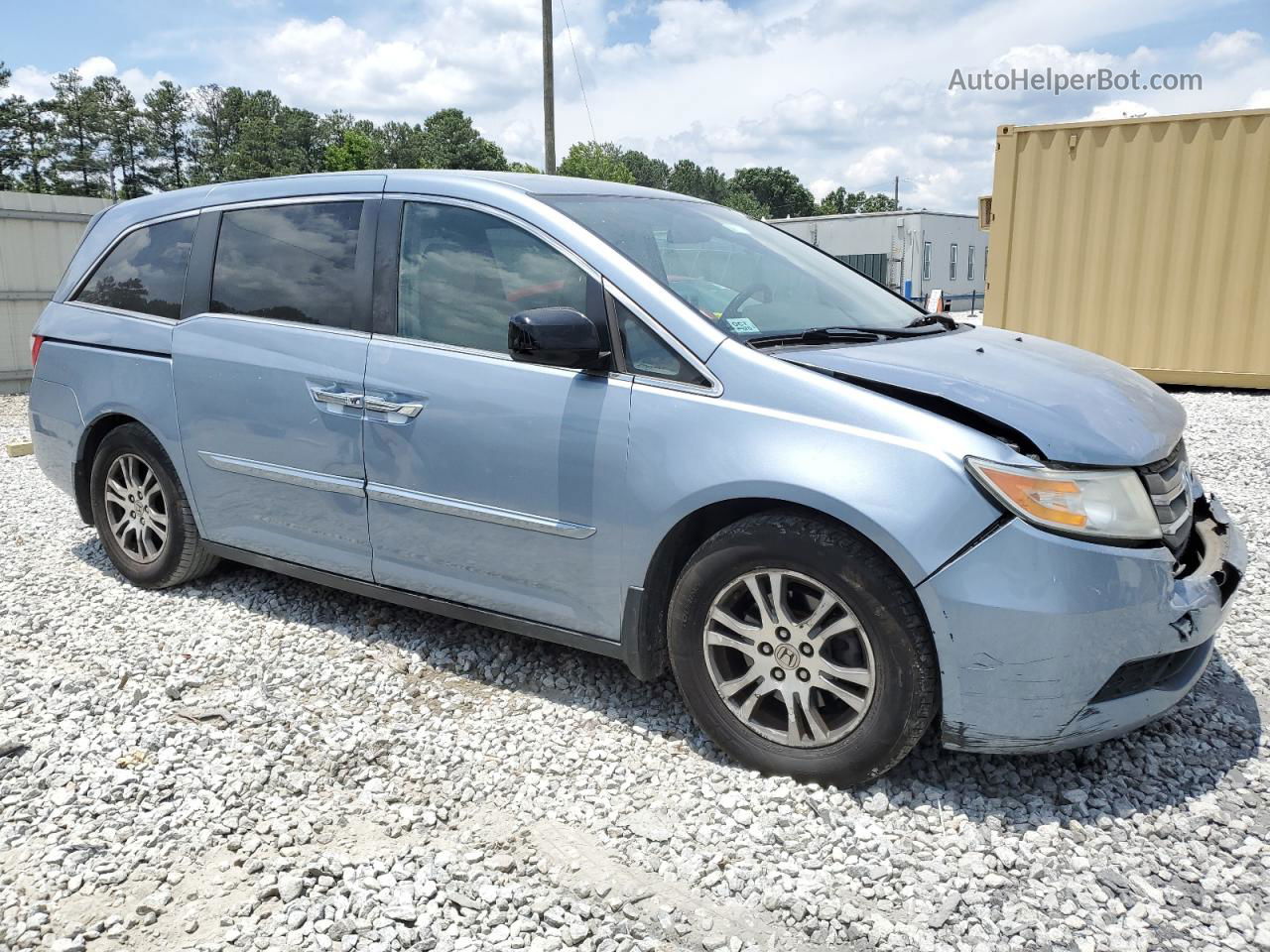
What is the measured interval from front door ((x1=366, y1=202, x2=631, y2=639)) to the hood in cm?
76

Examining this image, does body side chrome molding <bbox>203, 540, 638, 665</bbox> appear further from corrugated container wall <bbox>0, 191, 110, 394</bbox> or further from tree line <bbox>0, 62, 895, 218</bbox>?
tree line <bbox>0, 62, 895, 218</bbox>

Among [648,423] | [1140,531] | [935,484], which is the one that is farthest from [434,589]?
[1140,531]

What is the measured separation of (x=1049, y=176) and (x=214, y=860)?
10.8 meters

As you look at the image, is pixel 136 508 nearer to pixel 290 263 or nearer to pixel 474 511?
pixel 290 263

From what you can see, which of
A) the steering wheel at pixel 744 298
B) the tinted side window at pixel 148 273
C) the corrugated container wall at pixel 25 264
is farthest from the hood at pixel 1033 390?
the corrugated container wall at pixel 25 264

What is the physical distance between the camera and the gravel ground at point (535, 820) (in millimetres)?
2451

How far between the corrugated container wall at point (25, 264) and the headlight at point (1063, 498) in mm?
14664

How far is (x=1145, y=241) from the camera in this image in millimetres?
10484

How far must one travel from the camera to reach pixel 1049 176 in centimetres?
1082

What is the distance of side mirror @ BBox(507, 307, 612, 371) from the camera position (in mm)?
3092

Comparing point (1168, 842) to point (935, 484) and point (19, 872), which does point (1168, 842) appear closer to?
point (935, 484)

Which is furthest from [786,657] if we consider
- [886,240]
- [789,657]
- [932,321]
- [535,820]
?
[886,240]

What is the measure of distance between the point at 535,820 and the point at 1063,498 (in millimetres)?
1729

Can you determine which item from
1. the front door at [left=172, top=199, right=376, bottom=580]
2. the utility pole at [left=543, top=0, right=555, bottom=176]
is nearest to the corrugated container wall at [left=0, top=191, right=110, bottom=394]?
the utility pole at [left=543, top=0, right=555, bottom=176]
